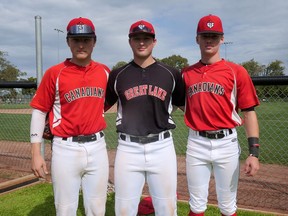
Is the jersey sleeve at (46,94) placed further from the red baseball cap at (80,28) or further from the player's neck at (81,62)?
the red baseball cap at (80,28)

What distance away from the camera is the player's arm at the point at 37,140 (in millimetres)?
2781

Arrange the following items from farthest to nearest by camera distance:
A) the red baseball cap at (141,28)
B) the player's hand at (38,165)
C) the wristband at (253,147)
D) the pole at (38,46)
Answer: the pole at (38,46)
the wristband at (253,147)
the player's hand at (38,165)
the red baseball cap at (141,28)

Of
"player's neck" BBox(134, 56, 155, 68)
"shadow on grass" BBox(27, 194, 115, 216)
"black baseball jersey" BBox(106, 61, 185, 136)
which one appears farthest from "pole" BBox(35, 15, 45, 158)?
"player's neck" BBox(134, 56, 155, 68)

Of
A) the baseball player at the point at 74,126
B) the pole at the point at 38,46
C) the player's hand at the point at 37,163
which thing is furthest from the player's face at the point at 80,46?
the pole at the point at 38,46

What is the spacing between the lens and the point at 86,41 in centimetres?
279

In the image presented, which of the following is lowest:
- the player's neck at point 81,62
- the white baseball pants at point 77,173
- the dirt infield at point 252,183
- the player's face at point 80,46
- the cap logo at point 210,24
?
the dirt infield at point 252,183

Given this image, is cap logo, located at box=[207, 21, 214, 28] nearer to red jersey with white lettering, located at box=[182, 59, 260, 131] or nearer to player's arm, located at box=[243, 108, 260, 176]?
red jersey with white lettering, located at box=[182, 59, 260, 131]

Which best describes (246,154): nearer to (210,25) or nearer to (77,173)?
(210,25)

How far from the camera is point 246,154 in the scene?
323 inches

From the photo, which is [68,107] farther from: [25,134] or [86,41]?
[25,134]

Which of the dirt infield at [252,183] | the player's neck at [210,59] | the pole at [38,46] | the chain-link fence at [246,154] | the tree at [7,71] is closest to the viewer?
the player's neck at [210,59]

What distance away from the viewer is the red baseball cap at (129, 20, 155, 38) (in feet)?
8.73

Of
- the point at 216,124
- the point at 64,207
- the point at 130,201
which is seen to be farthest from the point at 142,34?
the point at 64,207

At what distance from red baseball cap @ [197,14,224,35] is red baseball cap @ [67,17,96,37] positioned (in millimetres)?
963
